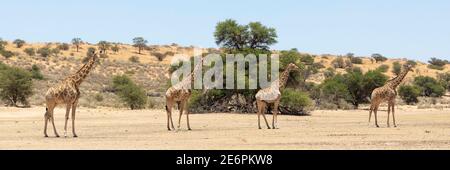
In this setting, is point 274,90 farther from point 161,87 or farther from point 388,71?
point 388,71

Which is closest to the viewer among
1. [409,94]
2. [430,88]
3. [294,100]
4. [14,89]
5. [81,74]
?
[81,74]

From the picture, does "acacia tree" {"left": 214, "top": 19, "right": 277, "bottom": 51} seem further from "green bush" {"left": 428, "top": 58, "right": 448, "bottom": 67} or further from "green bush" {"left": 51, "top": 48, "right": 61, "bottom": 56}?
"green bush" {"left": 428, "top": 58, "right": 448, "bottom": 67}

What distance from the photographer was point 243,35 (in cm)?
3794

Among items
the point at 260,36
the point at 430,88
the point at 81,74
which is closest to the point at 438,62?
the point at 430,88

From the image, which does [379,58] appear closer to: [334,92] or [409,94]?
[409,94]

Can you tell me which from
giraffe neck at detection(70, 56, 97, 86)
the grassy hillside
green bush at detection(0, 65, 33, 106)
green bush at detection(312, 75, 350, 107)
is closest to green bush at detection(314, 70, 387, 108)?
green bush at detection(312, 75, 350, 107)

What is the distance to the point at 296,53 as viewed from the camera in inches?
1501

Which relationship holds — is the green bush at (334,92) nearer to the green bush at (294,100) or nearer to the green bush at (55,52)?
the green bush at (294,100)

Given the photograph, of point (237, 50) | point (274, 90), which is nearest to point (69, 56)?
point (237, 50)

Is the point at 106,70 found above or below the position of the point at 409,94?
above

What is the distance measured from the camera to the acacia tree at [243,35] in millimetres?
37719

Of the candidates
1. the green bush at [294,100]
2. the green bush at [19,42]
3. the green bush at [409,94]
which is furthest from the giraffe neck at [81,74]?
the green bush at [19,42]

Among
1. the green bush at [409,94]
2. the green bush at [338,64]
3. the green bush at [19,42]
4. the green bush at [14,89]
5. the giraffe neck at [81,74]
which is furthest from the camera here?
the green bush at [338,64]
